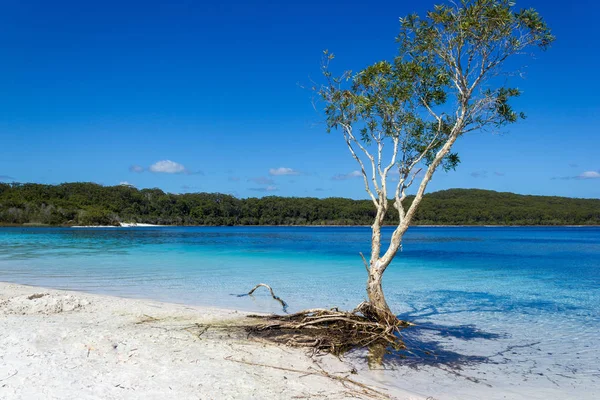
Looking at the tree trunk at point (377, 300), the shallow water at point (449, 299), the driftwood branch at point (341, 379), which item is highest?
the tree trunk at point (377, 300)

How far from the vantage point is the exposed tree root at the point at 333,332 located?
7715 millimetres

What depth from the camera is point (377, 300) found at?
29.2 feet

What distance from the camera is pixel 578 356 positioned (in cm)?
796

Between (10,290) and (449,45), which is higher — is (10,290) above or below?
below

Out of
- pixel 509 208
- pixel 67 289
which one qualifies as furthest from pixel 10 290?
pixel 509 208

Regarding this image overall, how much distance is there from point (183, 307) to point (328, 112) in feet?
19.7

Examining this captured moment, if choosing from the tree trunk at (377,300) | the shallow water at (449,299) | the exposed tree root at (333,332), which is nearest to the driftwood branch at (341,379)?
the shallow water at (449,299)

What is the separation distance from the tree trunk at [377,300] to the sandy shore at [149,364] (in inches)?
78.7

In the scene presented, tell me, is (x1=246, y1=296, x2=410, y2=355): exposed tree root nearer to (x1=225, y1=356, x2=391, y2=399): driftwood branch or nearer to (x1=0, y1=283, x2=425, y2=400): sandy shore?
(x1=0, y1=283, x2=425, y2=400): sandy shore

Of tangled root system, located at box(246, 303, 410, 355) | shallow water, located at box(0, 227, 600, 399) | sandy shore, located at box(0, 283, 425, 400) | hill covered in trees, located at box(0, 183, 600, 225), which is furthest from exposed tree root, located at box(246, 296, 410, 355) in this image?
hill covered in trees, located at box(0, 183, 600, 225)

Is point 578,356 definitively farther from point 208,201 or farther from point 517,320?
point 208,201

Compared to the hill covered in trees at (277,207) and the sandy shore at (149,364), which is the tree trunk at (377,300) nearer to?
the sandy shore at (149,364)

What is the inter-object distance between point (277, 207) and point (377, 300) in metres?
136

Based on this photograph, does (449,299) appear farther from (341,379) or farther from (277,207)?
(277,207)
